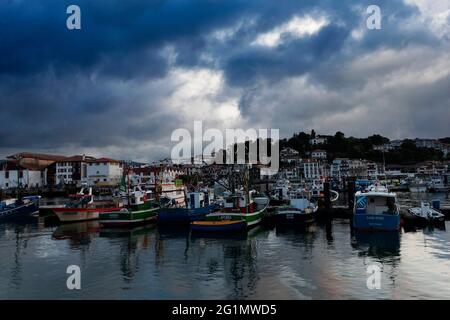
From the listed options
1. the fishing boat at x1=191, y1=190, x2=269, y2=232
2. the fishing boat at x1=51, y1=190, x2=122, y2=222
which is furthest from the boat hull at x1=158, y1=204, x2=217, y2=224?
the fishing boat at x1=51, y1=190, x2=122, y2=222

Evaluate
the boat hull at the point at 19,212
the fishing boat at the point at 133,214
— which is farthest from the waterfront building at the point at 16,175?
the fishing boat at the point at 133,214

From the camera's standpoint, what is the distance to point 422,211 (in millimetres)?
34094

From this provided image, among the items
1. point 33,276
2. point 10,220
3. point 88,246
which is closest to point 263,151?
point 10,220

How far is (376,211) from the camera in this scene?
107ft

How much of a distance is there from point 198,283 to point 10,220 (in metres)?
35.2

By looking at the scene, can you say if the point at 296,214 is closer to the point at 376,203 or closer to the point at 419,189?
the point at 376,203

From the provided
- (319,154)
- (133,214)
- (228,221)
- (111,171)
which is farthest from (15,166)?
(319,154)

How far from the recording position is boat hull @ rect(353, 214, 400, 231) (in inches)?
1150

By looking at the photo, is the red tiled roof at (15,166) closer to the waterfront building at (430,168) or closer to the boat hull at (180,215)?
the boat hull at (180,215)

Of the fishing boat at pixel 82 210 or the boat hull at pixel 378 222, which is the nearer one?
the boat hull at pixel 378 222

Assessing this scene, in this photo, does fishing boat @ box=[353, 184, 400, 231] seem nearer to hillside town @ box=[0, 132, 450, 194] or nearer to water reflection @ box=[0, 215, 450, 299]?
water reflection @ box=[0, 215, 450, 299]

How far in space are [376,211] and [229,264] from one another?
16.9 metres

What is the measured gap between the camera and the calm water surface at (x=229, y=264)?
15.7m

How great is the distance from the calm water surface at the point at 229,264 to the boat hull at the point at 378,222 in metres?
0.73
